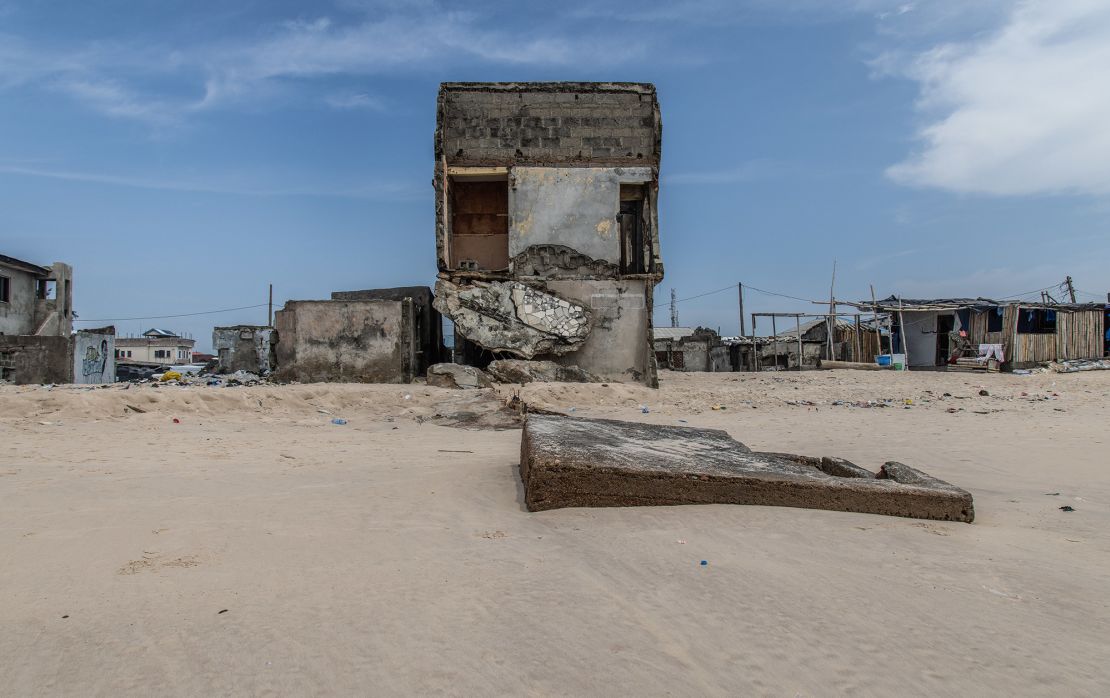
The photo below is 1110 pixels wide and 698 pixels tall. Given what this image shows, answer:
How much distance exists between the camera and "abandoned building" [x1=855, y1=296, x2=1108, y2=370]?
17828mm

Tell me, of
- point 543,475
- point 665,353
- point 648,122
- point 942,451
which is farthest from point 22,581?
point 665,353

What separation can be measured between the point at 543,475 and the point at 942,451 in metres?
4.14

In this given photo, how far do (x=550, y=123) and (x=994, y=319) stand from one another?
1397cm

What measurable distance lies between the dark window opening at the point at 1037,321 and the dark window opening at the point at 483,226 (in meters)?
14.7

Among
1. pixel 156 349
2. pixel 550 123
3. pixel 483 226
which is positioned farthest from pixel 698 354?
pixel 156 349

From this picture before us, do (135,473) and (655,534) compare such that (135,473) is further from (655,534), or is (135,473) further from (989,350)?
(989,350)

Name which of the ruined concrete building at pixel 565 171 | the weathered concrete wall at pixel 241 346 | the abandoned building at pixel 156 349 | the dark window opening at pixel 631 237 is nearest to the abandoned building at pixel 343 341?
the ruined concrete building at pixel 565 171

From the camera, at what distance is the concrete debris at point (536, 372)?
11664mm

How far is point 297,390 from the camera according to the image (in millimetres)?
8977

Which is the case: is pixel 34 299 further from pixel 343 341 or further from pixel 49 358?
pixel 343 341

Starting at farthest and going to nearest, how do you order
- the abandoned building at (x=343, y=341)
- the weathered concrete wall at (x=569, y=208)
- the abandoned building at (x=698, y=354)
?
the abandoned building at (x=698, y=354), the weathered concrete wall at (x=569, y=208), the abandoned building at (x=343, y=341)

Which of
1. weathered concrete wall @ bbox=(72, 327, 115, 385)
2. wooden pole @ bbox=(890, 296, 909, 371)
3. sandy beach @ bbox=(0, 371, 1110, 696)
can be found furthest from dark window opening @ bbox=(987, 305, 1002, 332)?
weathered concrete wall @ bbox=(72, 327, 115, 385)

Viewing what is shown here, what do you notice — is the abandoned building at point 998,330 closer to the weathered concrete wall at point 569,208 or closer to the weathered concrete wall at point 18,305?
the weathered concrete wall at point 569,208

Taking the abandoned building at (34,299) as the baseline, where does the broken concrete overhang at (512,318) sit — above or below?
below
